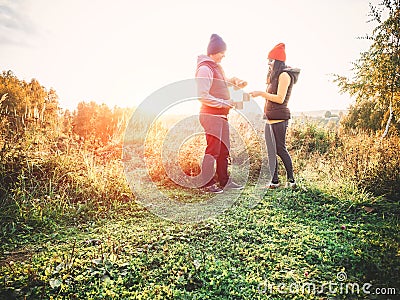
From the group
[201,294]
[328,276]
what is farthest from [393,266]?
[201,294]

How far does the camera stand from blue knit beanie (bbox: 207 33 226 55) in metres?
4.62

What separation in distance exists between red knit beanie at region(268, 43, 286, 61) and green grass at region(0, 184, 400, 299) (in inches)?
95.6

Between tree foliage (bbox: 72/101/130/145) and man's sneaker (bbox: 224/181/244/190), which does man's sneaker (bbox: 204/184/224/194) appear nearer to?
man's sneaker (bbox: 224/181/244/190)

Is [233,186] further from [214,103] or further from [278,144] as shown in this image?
[214,103]

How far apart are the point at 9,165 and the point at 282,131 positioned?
156 inches

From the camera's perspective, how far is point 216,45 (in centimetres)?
462

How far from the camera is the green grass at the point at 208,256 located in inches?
85.4

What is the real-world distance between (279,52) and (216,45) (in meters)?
1.01

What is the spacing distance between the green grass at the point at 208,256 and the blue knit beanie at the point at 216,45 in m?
2.60

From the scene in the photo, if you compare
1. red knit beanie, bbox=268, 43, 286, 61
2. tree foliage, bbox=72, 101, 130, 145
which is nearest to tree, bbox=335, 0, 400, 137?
red knit beanie, bbox=268, 43, 286, 61

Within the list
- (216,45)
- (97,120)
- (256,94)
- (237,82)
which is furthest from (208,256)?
(97,120)

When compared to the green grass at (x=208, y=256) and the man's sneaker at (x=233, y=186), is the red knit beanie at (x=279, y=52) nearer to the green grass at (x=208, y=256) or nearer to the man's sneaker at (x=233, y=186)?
the man's sneaker at (x=233, y=186)

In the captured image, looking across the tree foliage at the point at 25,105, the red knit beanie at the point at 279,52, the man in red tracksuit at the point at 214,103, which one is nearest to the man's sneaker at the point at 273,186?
the man in red tracksuit at the point at 214,103

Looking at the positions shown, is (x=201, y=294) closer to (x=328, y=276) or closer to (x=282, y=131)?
(x=328, y=276)
